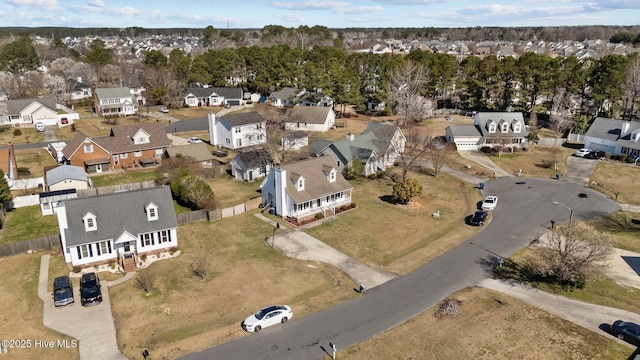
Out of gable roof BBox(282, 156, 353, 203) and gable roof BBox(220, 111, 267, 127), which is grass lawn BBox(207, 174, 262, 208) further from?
gable roof BBox(220, 111, 267, 127)

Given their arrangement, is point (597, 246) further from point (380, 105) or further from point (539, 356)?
point (380, 105)

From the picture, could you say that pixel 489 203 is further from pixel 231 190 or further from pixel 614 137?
pixel 614 137

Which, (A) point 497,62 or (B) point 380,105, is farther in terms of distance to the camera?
(B) point 380,105

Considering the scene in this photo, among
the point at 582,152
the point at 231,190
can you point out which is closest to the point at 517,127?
the point at 582,152

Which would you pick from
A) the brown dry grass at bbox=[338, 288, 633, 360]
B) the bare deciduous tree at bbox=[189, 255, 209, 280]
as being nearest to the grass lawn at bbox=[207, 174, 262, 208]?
the bare deciduous tree at bbox=[189, 255, 209, 280]

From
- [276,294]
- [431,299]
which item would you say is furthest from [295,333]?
[431,299]

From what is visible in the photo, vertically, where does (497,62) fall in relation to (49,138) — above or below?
above
